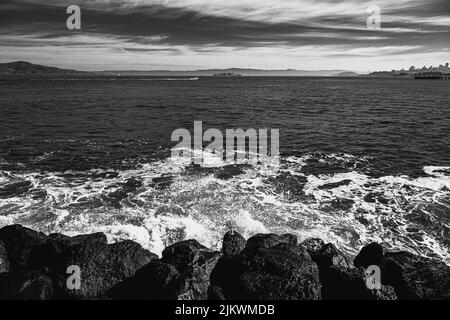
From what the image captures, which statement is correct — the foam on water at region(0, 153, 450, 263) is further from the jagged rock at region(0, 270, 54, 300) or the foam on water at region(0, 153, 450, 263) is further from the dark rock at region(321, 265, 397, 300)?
the jagged rock at region(0, 270, 54, 300)

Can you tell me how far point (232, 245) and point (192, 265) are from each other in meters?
2.25

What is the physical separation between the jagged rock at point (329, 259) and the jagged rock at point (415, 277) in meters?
1.46

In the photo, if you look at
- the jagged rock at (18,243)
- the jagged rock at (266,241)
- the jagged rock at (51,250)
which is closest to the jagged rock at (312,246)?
the jagged rock at (266,241)

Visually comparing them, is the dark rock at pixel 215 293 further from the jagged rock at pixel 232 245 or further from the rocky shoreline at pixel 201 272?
the jagged rock at pixel 232 245

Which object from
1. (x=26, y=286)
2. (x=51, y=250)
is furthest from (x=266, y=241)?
(x=26, y=286)

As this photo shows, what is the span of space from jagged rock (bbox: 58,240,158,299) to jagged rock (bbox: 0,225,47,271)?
69.9 inches

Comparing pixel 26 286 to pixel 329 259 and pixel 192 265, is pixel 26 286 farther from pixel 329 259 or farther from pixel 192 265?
pixel 329 259

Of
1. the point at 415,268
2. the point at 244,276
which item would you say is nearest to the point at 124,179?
the point at 244,276

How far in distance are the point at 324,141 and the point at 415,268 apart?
2379cm

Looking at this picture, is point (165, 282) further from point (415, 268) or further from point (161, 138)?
point (161, 138)

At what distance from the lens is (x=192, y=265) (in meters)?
11.3

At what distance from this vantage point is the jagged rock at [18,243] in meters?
12.2

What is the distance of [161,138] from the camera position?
3484cm
